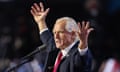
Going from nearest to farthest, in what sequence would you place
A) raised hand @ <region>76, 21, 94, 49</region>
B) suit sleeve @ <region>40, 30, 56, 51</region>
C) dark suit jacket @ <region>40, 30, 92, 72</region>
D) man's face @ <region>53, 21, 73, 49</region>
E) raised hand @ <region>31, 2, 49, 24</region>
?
raised hand @ <region>76, 21, 94, 49</region> < dark suit jacket @ <region>40, 30, 92, 72</region> < man's face @ <region>53, 21, 73, 49</region> < suit sleeve @ <region>40, 30, 56, 51</region> < raised hand @ <region>31, 2, 49, 24</region>

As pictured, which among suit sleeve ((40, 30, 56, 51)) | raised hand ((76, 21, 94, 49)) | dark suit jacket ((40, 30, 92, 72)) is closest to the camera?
raised hand ((76, 21, 94, 49))

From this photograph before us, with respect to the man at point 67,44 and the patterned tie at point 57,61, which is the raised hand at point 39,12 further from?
the patterned tie at point 57,61

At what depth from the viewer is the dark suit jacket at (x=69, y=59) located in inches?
236

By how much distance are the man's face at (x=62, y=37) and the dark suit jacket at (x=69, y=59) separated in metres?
0.08

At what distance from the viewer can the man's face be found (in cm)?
632

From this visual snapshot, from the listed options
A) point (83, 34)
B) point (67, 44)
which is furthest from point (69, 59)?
point (83, 34)

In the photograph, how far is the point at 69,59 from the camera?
6223 mm

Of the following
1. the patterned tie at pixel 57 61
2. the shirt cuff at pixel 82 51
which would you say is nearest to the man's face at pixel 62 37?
the patterned tie at pixel 57 61

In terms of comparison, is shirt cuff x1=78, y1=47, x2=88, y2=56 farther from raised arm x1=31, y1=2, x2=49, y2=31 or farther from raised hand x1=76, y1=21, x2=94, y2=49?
raised arm x1=31, y1=2, x2=49, y2=31

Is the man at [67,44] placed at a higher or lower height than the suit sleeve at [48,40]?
higher

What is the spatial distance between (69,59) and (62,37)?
0.84 ft

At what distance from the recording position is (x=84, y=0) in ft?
34.4

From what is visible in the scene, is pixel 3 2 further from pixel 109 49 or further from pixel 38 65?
pixel 38 65

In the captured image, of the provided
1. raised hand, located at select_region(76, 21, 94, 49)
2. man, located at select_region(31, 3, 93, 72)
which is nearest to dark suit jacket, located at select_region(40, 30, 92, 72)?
man, located at select_region(31, 3, 93, 72)
